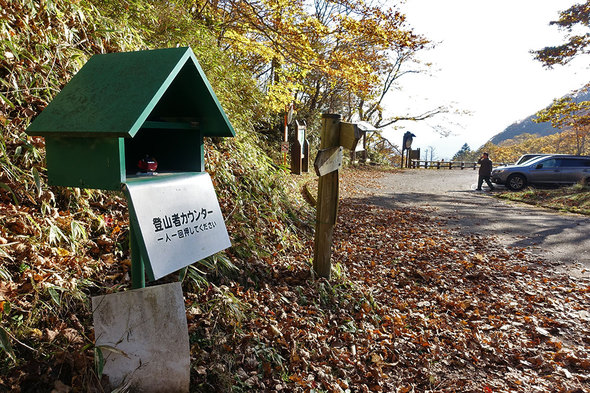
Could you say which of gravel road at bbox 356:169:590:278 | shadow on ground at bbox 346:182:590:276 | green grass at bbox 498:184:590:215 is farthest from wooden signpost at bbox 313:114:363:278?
green grass at bbox 498:184:590:215

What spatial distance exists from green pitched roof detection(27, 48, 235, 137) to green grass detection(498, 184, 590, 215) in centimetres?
1232

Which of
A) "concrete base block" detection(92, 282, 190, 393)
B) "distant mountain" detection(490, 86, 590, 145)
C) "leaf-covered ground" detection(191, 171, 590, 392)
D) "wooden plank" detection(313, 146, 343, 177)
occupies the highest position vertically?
"distant mountain" detection(490, 86, 590, 145)

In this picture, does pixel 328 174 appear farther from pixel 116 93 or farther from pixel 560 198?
pixel 560 198

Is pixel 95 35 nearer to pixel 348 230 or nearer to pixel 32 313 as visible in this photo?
pixel 32 313

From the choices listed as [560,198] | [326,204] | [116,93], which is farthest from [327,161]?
[560,198]

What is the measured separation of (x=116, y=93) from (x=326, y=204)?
2648 mm

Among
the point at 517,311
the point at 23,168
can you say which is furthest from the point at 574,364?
the point at 23,168

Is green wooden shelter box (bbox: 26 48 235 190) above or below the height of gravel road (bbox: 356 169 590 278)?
above

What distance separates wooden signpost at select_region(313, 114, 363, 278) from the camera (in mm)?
3713

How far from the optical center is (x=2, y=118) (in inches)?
110

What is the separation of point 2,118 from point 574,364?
5.58 m

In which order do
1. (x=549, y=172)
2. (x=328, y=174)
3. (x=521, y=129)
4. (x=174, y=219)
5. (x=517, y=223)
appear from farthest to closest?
(x=521, y=129) → (x=549, y=172) → (x=517, y=223) → (x=328, y=174) → (x=174, y=219)

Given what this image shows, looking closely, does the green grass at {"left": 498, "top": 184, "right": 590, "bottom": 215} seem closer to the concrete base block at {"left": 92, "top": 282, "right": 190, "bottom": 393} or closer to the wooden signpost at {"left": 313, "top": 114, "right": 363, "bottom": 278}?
the wooden signpost at {"left": 313, "top": 114, "right": 363, "bottom": 278}

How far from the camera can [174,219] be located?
194cm
